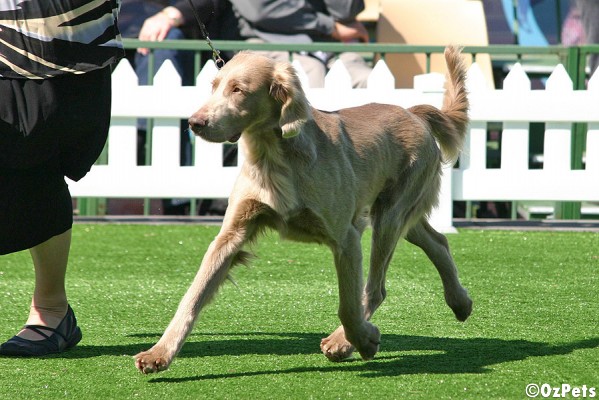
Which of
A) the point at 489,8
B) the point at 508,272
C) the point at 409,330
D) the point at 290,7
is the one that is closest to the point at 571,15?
the point at 489,8

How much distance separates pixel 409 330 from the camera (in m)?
4.21

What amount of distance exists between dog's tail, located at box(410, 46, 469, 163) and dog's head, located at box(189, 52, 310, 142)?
39.5 inches

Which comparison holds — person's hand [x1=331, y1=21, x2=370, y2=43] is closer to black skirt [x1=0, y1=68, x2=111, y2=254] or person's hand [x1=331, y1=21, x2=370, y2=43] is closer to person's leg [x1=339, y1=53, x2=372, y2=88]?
person's leg [x1=339, y1=53, x2=372, y2=88]

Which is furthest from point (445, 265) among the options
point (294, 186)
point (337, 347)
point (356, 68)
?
point (356, 68)

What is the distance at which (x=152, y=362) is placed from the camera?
3295mm

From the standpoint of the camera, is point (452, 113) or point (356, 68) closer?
point (452, 113)

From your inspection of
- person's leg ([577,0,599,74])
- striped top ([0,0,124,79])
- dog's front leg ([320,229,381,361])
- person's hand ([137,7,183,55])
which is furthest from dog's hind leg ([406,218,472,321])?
person's leg ([577,0,599,74])

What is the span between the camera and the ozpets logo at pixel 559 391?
10.3 ft

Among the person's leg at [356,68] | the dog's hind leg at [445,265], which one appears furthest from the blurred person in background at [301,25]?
the dog's hind leg at [445,265]

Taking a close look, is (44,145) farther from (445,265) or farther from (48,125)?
(445,265)

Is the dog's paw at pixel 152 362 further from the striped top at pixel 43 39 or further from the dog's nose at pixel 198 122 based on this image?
the striped top at pixel 43 39

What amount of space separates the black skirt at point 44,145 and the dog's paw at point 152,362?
0.71 metres

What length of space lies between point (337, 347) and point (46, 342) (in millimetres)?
1063

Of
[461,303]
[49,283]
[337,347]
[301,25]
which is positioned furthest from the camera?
[301,25]
